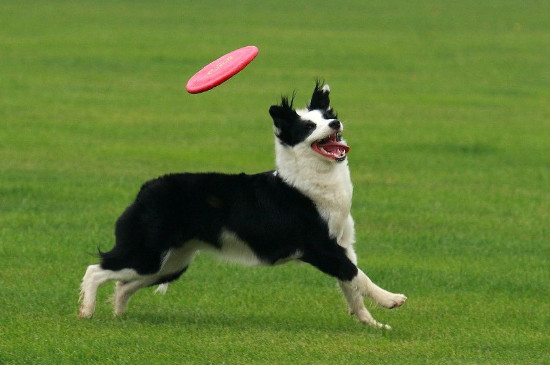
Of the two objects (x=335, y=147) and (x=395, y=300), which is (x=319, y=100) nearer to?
(x=335, y=147)

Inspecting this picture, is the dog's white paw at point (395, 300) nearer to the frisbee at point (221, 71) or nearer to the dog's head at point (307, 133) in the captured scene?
the dog's head at point (307, 133)

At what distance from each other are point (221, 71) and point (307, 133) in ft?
4.61

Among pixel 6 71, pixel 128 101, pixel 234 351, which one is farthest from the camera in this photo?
pixel 6 71

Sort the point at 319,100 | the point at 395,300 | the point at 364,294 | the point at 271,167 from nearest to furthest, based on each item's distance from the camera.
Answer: the point at 395,300
the point at 364,294
the point at 319,100
the point at 271,167

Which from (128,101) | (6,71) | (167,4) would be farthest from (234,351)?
(167,4)

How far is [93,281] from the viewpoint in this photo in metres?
9.71

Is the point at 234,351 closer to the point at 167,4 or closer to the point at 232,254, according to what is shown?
the point at 232,254

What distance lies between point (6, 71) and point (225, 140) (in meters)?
9.53

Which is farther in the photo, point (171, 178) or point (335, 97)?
point (335, 97)

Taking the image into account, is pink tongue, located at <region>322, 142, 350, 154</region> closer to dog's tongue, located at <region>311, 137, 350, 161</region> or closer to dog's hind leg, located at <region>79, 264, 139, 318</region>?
dog's tongue, located at <region>311, 137, 350, 161</region>

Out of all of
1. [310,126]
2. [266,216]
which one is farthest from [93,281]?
[310,126]

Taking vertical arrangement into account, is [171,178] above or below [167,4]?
above

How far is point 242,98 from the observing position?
1052 inches

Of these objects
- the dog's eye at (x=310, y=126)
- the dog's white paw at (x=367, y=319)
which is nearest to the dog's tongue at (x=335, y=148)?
the dog's eye at (x=310, y=126)
